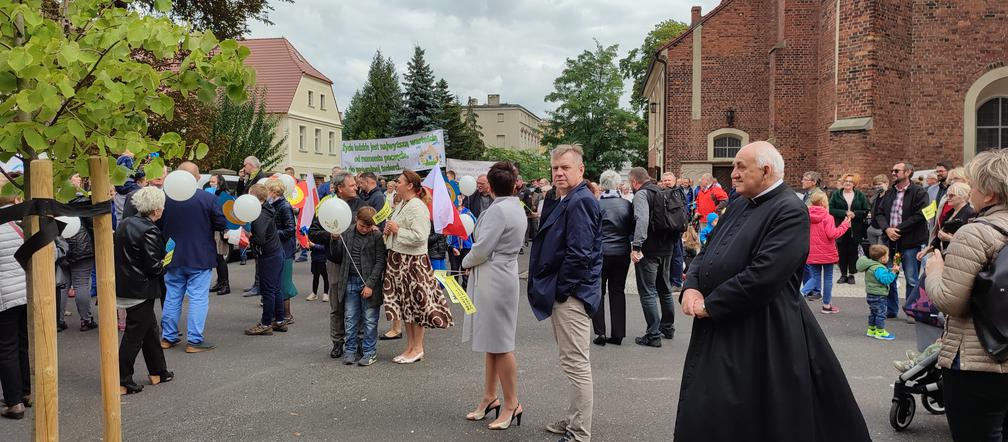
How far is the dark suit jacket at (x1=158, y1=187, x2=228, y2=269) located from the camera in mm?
7547

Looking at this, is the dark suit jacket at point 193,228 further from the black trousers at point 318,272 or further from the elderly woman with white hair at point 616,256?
the elderly woman with white hair at point 616,256

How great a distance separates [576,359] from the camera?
189 inches

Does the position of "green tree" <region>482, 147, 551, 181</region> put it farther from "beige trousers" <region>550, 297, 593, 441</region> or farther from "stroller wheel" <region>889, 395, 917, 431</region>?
"beige trousers" <region>550, 297, 593, 441</region>

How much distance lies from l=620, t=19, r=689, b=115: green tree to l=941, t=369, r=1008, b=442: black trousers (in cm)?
4980

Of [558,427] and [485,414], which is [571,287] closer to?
[558,427]

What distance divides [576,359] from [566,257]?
0.70 m

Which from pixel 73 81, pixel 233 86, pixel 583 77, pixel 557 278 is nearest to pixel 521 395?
pixel 557 278

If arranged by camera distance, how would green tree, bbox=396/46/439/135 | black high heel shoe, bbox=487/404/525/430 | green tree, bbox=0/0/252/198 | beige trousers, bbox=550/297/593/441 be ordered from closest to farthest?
green tree, bbox=0/0/252/198, beige trousers, bbox=550/297/593/441, black high heel shoe, bbox=487/404/525/430, green tree, bbox=396/46/439/135

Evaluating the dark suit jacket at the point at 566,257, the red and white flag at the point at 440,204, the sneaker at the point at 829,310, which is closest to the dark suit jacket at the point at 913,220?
the sneaker at the point at 829,310

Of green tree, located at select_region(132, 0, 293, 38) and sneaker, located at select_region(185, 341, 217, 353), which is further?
green tree, located at select_region(132, 0, 293, 38)

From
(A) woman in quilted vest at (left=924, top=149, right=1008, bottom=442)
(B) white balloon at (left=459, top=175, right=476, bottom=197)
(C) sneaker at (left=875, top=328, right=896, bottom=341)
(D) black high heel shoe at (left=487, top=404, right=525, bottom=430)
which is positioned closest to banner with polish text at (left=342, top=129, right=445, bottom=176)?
(B) white balloon at (left=459, top=175, right=476, bottom=197)

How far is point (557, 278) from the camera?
4.90 metres

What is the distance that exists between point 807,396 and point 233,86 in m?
2.86

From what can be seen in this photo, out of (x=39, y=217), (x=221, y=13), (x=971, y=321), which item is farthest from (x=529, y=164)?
(x=39, y=217)
